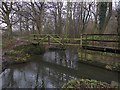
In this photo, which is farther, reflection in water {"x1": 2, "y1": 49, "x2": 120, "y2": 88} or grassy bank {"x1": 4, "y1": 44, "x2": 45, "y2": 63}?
grassy bank {"x1": 4, "y1": 44, "x2": 45, "y2": 63}

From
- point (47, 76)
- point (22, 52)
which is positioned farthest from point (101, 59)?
point (22, 52)

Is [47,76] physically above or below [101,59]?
below

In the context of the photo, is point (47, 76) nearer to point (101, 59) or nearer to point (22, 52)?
point (101, 59)

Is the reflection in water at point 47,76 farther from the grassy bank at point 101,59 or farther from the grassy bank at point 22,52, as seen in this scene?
the grassy bank at point 22,52

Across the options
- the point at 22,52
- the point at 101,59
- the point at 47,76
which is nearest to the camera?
the point at 47,76

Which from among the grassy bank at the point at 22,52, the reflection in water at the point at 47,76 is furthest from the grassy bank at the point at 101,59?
the grassy bank at the point at 22,52

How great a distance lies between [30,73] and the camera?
32.8 ft

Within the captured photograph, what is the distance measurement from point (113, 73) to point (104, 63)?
1578mm

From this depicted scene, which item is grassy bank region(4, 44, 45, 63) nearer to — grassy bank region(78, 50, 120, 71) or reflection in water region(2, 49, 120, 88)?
reflection in water region(2, 49, 120, 88)

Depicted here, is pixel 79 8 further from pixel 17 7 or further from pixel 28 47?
pixel 28 47

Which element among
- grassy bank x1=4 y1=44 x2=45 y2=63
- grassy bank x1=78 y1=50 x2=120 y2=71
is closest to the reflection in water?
grassy bank x1=78 y1=50 x2=120 y2=71

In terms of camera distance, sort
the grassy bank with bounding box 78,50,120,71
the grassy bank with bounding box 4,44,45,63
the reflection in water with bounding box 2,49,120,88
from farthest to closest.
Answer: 1. the grassy bank with bounding box 4,44,45,63
2. the grassy bank with bounding box 78,50,120,71
3. the reflection in water with bounding box 2,49,120,88

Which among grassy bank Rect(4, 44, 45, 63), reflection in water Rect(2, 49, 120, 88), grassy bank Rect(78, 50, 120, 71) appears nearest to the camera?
reflection in water Rect(2, 49, 120, 88)

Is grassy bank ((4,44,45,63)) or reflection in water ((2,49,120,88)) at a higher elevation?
grassy bank ((4,44,45,63))
